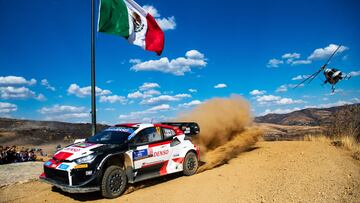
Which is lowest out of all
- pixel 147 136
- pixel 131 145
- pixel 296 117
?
pixel 131 145

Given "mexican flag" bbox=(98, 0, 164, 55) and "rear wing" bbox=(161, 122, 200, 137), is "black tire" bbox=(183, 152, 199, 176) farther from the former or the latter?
"mexican flag" bbox=(98, 0, 164, 55)

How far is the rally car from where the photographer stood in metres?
6.80

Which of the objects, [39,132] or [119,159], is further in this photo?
[39,132]

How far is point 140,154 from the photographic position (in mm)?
7863

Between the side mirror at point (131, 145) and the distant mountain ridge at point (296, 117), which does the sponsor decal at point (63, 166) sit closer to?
the side mirror at point (131, 145)

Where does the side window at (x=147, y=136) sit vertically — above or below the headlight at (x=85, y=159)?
above

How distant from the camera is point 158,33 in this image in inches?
505

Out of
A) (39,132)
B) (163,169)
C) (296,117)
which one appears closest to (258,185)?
(163,169)

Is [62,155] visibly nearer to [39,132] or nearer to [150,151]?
[150,151]

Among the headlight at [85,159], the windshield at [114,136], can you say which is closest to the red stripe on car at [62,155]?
the headlight at [85,159]

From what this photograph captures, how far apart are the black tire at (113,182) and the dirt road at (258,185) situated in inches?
8.0

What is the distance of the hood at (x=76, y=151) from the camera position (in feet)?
23.0

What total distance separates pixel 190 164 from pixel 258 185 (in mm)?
2407

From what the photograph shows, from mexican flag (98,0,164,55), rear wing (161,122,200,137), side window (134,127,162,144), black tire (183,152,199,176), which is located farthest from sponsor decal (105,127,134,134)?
mexican flag (98,0,164,55)
